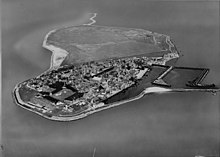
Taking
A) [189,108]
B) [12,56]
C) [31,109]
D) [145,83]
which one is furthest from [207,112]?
[12,56]

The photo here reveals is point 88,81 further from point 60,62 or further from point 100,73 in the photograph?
point 60,62

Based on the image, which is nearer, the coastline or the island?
the coastline

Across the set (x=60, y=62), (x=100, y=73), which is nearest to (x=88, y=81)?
(x=100, y=73)

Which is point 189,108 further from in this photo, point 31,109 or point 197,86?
point 31,109

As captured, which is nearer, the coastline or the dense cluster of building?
the coastline

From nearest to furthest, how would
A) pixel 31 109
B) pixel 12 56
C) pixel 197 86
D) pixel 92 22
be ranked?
pixel 31 109 → pixel 197 86 → pixel 12 56 → pixel 92 22
